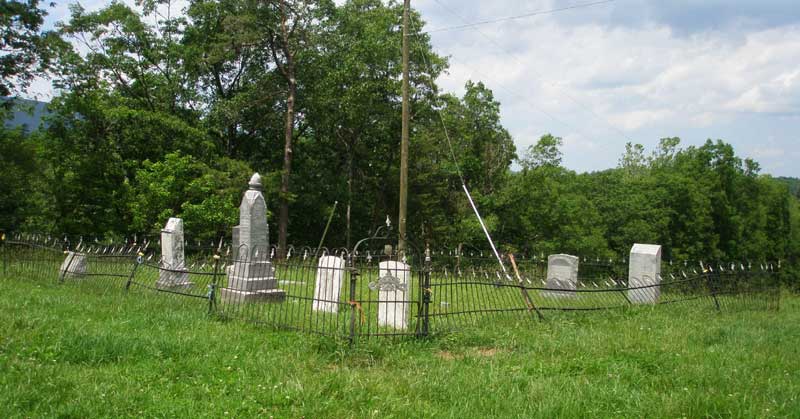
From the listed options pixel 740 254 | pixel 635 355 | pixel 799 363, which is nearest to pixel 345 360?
pixel 635 355

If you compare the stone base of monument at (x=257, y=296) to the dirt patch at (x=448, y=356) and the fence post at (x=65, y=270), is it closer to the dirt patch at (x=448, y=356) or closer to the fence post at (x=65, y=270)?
the fence post at (x=65, y=270)

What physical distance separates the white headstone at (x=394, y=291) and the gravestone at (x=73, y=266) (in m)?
6.93

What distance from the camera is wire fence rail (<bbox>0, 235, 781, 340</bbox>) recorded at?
7758 mm

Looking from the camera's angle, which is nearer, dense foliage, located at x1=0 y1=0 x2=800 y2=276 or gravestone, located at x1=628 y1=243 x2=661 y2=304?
gravestone, located at x1=628 y1=243 x2=661 y2=304

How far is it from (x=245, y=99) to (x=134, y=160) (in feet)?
17.3

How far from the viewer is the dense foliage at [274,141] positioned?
75.0ft

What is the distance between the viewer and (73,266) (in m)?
11.6

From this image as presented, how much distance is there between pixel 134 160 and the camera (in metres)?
23.5

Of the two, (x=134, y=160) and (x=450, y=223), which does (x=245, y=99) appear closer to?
(x=134, y=160)

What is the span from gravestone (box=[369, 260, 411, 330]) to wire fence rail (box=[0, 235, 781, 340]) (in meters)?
0.02

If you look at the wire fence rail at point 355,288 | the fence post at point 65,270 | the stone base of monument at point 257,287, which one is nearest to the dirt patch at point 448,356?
the wire fence rail at point 355,288

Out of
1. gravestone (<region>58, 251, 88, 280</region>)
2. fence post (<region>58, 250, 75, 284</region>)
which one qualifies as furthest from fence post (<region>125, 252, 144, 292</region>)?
fence post (<region>58, 250, 75, 284</region>)

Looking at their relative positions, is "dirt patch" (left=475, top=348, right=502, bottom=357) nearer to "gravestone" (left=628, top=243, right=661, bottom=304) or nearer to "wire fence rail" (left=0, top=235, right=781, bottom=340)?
"wire fence rail" (left=0, top=235, right=781, bottom=340)

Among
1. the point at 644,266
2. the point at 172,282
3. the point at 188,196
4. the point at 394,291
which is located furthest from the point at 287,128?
the point at 394,291
